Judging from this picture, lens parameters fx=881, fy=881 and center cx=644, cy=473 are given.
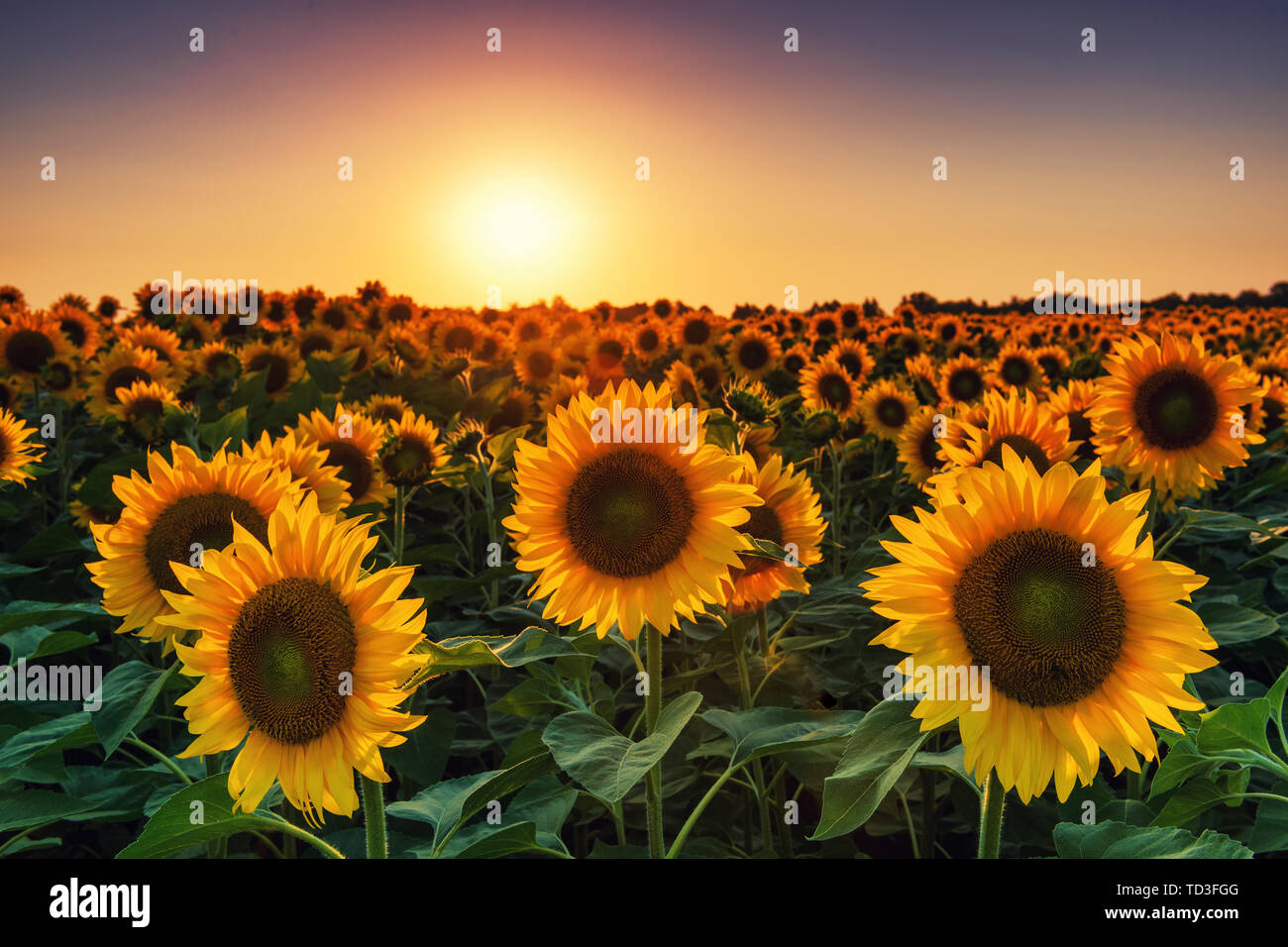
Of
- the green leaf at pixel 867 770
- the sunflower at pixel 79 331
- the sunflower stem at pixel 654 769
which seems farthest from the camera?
the sunflower at pixel 79 331

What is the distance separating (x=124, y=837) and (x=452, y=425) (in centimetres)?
255

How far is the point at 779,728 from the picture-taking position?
7.27 ft

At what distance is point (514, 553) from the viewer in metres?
5.51

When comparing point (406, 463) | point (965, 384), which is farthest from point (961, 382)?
point (406, 463)

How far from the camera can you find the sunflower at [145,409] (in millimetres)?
5426

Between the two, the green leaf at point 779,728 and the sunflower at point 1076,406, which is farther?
the sunflower at point 1076,406

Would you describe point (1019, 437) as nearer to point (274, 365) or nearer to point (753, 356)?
point (274, 365)

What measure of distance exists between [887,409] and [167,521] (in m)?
6.27

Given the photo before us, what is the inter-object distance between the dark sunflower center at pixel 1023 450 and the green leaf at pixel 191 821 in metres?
2.90

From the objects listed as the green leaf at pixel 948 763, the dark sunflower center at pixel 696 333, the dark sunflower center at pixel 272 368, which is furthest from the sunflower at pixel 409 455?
the dark sunflower center at pixel 696 333

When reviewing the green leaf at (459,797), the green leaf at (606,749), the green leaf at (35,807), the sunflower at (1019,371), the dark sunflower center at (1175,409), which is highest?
the sunflower at (1019,371)

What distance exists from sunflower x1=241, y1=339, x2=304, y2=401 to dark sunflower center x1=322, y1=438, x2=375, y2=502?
4080mm

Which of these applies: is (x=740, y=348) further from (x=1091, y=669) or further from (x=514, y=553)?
(x=1091, y=669)

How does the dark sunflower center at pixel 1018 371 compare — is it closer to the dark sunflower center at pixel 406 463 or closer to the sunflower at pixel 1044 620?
the dark sunflower center at pixel 406 463
